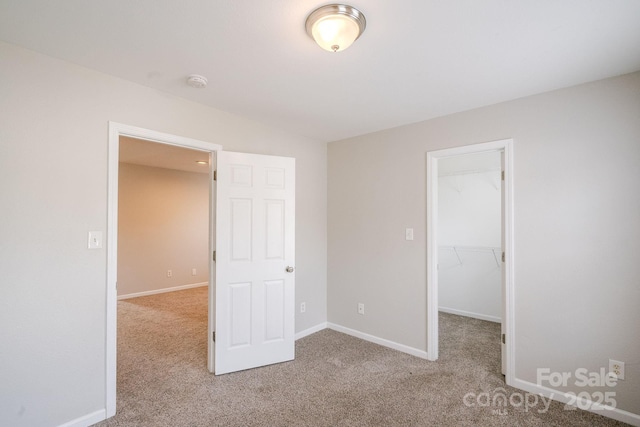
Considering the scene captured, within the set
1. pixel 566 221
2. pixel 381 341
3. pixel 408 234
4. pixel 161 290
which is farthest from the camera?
pixel 161 290

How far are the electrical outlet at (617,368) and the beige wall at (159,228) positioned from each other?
6.21 m

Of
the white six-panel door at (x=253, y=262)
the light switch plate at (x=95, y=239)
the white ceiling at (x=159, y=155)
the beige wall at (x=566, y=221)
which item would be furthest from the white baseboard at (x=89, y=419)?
the white ceiling at (x=159, y=155)

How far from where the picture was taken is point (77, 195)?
1.99 meters

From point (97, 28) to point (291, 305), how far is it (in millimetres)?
2590

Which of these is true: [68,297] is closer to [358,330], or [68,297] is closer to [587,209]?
[358,330]

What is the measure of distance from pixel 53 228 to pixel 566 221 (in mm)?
3615

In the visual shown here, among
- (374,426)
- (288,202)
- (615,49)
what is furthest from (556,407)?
(288,202)

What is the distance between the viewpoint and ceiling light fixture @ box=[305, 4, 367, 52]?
143 cm

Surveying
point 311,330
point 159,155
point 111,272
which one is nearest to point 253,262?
point 111,272

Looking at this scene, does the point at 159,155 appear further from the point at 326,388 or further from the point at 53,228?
the point at 326,388

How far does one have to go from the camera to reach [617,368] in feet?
6.82

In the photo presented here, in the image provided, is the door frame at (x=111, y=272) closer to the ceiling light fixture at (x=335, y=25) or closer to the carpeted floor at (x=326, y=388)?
the carpeted floor at (x=326, y=388)

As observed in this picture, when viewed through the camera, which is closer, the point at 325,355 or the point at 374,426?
the point at 374,426

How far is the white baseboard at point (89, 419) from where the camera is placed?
1937 mm
